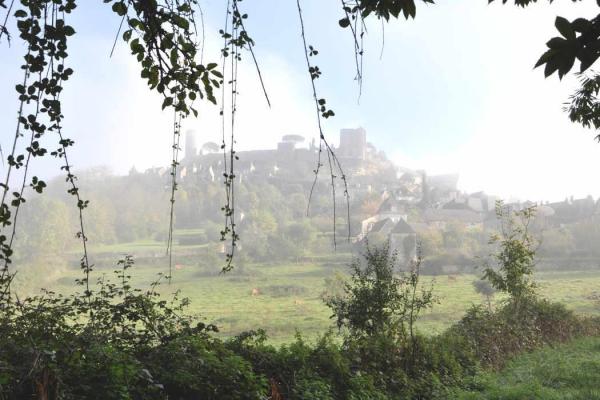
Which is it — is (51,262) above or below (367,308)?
below

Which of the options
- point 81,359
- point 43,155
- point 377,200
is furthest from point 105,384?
point 377,200

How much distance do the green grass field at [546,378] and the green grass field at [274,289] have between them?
13.5 metres

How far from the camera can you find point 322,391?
→ 17.3 ft

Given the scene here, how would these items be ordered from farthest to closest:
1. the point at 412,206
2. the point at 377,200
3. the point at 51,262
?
1. the point at 377,200
2. the point at 412,206
3. the point at 51,262

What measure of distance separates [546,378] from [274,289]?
47517 millimetres

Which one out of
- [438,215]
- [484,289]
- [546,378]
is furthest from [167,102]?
[438,215]

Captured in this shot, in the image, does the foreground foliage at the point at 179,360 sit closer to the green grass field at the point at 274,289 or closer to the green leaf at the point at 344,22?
the green leaf at the point at 344,22

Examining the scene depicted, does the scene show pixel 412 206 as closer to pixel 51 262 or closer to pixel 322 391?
pixel 51 262

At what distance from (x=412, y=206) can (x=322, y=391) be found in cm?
8505

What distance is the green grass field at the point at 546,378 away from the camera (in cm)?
646

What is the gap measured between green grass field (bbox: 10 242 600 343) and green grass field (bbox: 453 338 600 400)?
13.5m

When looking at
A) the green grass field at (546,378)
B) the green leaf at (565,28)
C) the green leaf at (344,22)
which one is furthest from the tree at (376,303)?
the green leaf at (565,28)

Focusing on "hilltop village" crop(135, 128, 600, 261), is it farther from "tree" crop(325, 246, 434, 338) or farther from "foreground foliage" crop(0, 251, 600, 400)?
"foreground foliage" crop(0, 251, 600, 400)

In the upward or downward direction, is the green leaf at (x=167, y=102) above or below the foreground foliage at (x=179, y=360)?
above
